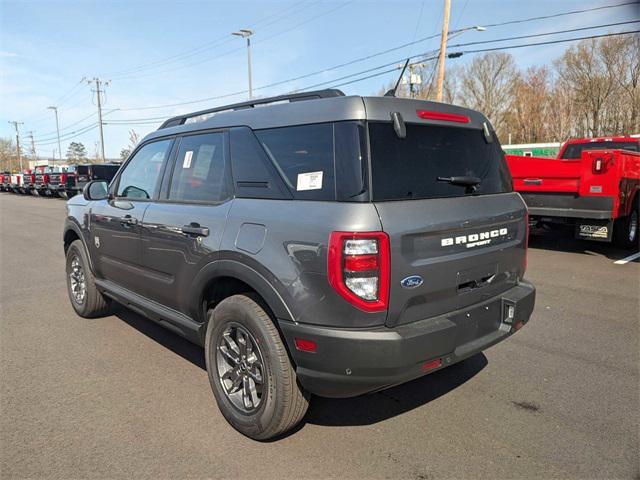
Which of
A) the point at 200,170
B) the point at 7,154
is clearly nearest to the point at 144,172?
the point at 200,170

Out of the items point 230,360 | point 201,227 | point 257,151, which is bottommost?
point 230,360

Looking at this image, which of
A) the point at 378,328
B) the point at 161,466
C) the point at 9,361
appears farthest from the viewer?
the point at 9,361

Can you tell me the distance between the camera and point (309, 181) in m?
2.55

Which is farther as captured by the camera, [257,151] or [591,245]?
[591,245]

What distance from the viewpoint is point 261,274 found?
2576 millimetres

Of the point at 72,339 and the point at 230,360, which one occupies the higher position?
the point at 230,360

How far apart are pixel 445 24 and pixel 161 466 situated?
2056 cm

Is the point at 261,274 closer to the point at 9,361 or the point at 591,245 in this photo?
the point at 9,361

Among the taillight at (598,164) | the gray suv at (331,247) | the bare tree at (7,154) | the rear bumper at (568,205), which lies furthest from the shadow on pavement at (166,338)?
the bare tree at (7,154)

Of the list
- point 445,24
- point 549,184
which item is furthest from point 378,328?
point 445,24

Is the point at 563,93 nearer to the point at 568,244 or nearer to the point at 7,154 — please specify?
the point at 568,244

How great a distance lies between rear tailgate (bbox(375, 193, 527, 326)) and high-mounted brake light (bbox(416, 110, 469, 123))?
526 mm

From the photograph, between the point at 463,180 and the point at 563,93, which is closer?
the point at 463,180

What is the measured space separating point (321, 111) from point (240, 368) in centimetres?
165
